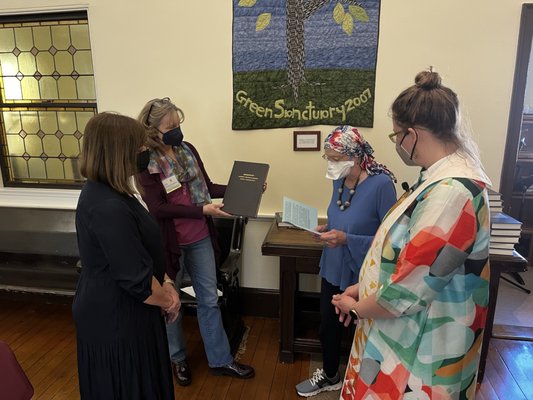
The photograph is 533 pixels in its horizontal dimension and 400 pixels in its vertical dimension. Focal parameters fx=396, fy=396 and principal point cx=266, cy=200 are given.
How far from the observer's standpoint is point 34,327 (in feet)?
9.12

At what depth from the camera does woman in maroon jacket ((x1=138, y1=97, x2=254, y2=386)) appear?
190cm

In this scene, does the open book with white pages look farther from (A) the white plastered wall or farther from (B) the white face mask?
(A) the white plastered wall

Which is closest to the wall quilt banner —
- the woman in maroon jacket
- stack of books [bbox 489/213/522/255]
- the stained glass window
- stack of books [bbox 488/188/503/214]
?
the woman in maroon jacket

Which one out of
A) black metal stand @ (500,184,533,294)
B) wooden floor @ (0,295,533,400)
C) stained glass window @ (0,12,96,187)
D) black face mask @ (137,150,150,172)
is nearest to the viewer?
black face mask @ (137,150,150,172)

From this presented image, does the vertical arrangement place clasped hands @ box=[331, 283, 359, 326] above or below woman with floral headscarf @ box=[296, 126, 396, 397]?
below

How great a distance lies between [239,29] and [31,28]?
1.62m

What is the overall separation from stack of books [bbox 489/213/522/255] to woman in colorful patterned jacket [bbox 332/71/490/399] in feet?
Answer: 3.26

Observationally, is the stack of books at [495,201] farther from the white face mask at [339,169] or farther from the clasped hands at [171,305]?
the clasped hands at [171,305]

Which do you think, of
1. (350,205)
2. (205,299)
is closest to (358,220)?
(350,205)

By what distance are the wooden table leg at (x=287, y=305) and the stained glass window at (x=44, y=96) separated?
5.96 ft

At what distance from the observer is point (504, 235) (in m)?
1.96

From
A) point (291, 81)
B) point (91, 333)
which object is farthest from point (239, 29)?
point (91, 333)

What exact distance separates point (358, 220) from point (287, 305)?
0.82 m

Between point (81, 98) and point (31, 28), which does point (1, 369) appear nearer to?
point (81, 98)
